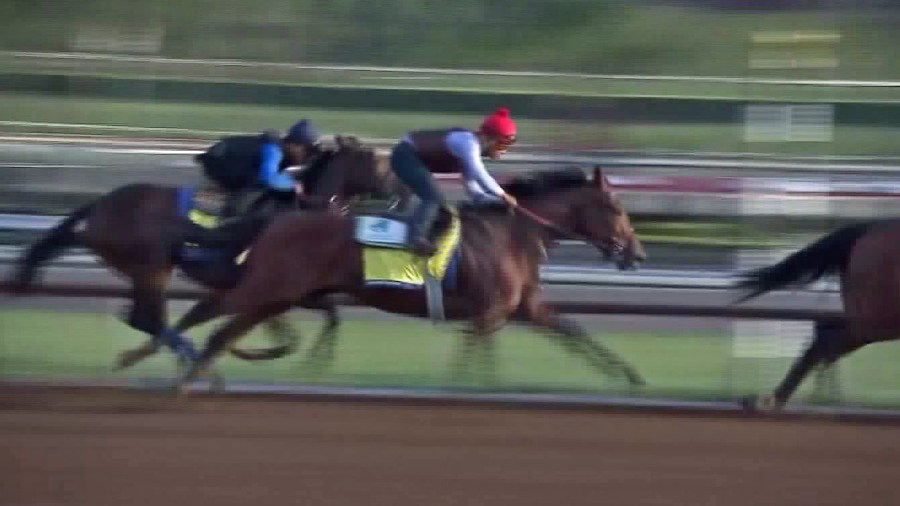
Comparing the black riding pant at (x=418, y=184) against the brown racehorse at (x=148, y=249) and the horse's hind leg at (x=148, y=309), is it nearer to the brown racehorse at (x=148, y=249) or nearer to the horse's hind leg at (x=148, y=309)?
the brown racehorse at (x=148, y=249)

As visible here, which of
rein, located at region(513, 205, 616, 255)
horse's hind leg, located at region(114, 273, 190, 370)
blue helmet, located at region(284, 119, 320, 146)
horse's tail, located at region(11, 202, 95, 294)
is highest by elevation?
blue helmet, located at region(284, 119, 320, 146)

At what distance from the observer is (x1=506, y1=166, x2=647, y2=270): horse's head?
7.75 metres

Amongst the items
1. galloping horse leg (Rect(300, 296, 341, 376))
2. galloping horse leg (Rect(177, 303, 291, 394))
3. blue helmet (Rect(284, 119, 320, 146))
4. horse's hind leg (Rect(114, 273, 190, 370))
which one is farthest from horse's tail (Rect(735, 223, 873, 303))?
horse's hind leg (Rect(114, 273, 190, 370))

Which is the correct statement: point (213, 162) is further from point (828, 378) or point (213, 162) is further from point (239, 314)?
point (828, 378)

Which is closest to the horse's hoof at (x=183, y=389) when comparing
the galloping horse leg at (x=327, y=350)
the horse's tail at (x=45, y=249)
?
the galloping horse leg at (x=327, y=350)

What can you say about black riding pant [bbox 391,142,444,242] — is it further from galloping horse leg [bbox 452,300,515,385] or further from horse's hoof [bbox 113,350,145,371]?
horse's hoof [bbox 113,350,145,371]

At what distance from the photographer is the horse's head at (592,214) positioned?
305 inches

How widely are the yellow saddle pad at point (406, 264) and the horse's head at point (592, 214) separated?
2.20 feet

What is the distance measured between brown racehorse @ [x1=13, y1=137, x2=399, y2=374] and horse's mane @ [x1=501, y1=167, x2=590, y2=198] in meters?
1.19

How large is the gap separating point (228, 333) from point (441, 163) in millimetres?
1463

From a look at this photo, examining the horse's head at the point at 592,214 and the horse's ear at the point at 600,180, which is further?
the horse's ear at the point at 600,180

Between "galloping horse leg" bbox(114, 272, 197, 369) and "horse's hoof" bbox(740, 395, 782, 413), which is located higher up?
"galloping horse leg" bbox(114, 272, 197, 369)

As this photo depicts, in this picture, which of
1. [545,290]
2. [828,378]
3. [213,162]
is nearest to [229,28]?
[545,290]

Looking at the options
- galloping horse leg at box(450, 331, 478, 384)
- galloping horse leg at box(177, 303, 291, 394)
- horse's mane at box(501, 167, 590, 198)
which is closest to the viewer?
galloping horse leg at box(177, 303, 291, 394)
